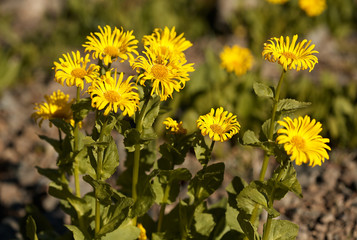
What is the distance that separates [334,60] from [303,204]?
11.7ft

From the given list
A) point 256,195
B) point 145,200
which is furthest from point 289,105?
point 145,200

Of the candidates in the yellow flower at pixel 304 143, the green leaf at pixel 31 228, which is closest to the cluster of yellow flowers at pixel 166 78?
the yellow flower at pixel 304 143

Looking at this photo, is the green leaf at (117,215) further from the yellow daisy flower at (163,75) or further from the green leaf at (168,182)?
the yellow daisy flower at (163,75)

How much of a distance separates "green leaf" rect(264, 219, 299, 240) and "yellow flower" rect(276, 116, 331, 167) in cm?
55

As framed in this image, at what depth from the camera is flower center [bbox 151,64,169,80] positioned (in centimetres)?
218

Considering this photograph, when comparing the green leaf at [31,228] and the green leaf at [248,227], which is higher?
the green leaf at [248,227]

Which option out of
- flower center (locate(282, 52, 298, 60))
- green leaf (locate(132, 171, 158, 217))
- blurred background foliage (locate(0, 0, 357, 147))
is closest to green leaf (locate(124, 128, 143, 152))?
green leaf (locate(132, 171, 158, 217))

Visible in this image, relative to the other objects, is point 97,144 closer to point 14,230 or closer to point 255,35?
point 14,230

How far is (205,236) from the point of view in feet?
9.14

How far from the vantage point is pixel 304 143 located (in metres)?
2.12

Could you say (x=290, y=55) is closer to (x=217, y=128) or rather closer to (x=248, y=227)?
(x=217, y=128)

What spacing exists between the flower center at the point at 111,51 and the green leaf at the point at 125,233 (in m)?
1.11

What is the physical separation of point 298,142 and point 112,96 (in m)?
0.97

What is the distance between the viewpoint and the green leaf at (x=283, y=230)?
250 cm
